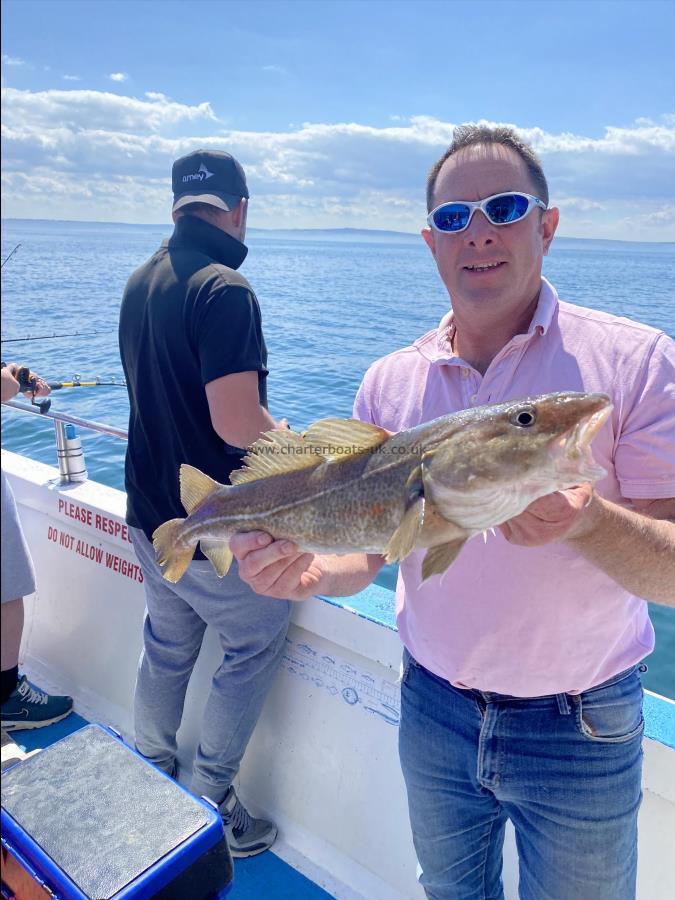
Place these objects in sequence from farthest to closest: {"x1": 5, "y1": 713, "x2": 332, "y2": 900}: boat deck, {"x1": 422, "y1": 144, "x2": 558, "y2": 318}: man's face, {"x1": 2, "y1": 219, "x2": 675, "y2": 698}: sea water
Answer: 1. {"x1": 2, "y1": 219, "x2": 675, "y2": 698}: sea water
2. {"x1": 5, "y1": 713, "x2": 332, "y2": 900}: boat deck
3. {"x1": 422, "y1": 144, "x2": 558, "y2": 318}: man's face

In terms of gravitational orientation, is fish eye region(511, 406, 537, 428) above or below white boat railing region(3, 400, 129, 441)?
above

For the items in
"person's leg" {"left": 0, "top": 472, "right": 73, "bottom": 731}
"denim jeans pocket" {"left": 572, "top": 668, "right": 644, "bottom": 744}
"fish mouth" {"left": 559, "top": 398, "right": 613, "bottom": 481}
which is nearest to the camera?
"fish mouth" {"left": 559, "top": 398, "right": 613, "bottom": 481}

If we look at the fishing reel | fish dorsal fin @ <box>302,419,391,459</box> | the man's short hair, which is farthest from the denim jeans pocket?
the fishing reel

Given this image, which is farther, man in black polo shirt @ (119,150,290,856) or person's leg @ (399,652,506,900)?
man in black polo shirt @ (119,150,290,856)

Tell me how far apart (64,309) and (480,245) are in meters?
21.4

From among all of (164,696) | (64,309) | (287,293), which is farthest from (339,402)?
(287,293)

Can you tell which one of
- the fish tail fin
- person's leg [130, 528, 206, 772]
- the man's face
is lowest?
person's leg [130, 528, 206, 772]

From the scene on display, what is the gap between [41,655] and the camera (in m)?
4.88

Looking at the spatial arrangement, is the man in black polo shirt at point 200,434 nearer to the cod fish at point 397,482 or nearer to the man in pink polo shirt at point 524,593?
the cod fish at point 397,482

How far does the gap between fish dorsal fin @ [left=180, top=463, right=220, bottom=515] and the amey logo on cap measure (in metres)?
1.79

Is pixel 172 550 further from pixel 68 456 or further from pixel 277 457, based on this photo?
pixel 68 456

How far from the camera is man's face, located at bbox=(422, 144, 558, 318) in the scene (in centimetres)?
210

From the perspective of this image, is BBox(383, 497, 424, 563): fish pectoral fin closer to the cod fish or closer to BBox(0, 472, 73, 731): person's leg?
the cod fish

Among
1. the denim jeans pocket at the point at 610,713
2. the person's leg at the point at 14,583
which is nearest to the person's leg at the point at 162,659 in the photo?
the person's leg at the point at 14,583
